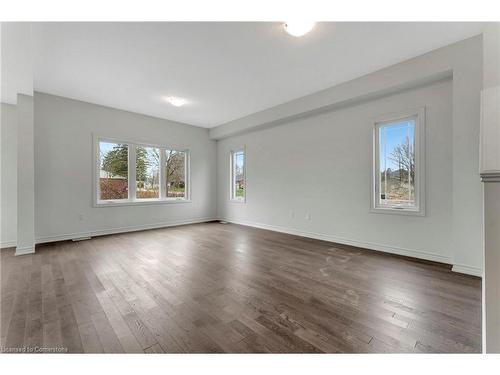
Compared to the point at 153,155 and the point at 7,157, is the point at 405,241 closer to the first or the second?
the point at 153,155

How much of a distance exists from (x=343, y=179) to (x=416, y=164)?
1099 mm

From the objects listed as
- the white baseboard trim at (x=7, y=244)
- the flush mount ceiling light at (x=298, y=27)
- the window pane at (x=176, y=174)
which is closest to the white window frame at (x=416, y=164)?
the flush mount ceiling light at (x=298, y=27)

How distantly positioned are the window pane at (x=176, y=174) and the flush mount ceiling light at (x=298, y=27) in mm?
4484

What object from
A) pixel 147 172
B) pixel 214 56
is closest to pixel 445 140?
pixel 214 56

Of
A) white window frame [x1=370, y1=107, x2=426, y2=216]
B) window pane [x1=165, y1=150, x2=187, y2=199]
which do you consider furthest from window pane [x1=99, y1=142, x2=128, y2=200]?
white window frame [x1=370, y1=107, x2=426, y2=216]

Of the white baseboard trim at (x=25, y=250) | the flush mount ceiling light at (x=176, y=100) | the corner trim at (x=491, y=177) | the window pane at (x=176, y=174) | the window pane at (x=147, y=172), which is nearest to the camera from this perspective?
the corner trim at (x=491, y=177)

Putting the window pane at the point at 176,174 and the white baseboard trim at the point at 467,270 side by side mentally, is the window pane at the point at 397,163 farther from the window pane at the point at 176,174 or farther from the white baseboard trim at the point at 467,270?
the window pane at the point at 176,174

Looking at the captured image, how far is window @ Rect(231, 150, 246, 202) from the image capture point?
20.5ft

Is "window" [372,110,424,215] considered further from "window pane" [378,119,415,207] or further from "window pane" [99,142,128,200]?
"window pane" [99,142,128,200]

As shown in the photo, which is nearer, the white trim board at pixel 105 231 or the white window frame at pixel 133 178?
the white trim board at pixel 105 231

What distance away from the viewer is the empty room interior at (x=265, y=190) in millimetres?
1613

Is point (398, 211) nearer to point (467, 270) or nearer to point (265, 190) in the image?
point (467, 270)

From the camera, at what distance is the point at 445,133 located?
2.95m

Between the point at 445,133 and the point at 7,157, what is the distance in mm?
7072
